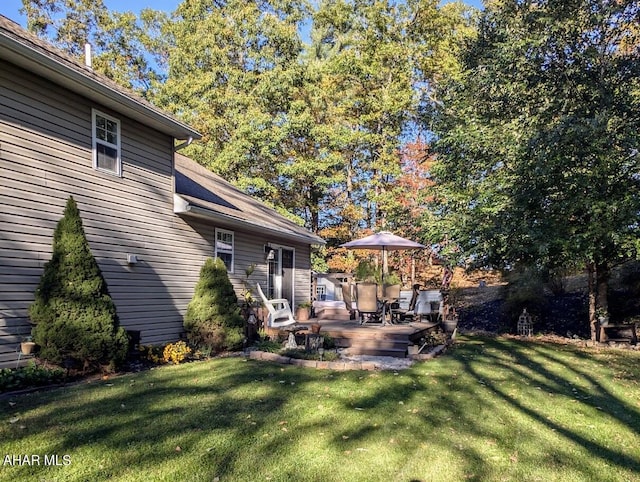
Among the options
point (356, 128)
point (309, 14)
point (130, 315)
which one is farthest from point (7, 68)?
point (309, 14)

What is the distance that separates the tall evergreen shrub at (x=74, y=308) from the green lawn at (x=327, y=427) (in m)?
0.57

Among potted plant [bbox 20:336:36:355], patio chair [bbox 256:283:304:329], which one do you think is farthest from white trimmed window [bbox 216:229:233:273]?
potted plant [bbox 20:336:36:355]

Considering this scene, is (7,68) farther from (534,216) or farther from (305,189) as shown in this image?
(305,189)

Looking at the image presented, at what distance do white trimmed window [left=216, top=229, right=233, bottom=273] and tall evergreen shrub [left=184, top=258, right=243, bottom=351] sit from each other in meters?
1.65

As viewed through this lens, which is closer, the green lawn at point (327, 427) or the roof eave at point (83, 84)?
the green lawn at point (327, 427)

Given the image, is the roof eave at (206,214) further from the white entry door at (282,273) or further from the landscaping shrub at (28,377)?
the landscaping shrub at (28,377)

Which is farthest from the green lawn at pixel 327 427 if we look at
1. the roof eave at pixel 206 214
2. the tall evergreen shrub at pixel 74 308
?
the roof eave at pixel 206 214

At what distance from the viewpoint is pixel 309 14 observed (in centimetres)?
2323

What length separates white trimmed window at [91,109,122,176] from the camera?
6.94 metres

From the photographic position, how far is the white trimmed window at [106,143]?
6941 mm

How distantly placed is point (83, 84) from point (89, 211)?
1.93 meters

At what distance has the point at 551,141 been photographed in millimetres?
8609

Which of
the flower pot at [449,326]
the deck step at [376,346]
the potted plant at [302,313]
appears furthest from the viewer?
the potted plant at [302,313]

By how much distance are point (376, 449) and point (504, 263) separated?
380 inches
